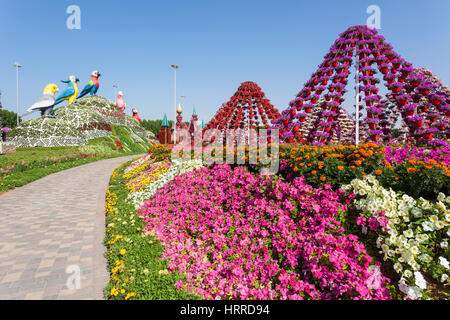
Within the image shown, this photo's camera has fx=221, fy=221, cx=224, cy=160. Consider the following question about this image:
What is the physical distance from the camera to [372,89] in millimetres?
7105

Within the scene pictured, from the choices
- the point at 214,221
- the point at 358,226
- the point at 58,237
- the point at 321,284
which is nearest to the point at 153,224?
the point at 214,221

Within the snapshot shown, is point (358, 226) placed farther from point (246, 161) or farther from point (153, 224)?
point (153, 224)

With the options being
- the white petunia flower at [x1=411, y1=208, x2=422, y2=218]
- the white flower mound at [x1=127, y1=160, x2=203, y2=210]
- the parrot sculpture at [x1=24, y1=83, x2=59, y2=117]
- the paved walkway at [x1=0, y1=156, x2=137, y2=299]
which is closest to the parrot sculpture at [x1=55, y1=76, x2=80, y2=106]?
the parrot sculpture at [x1=24, y1=83, x2=59, y2=117]

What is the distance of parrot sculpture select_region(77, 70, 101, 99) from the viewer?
4319cm

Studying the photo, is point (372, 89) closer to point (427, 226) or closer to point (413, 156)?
point (413, 156)

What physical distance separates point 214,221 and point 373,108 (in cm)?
630

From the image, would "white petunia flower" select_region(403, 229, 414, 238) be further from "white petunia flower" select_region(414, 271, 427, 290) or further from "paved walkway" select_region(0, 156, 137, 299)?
"paved walkway" select_region(0, 156, 137, 299)

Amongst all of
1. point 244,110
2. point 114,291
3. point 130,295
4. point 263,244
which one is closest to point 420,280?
point 263,244

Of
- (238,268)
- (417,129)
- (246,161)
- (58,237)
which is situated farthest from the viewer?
(417,129)

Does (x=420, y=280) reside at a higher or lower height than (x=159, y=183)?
lower

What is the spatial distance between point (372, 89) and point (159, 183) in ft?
25.3

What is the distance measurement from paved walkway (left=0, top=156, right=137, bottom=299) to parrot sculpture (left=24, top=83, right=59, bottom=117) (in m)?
33.4

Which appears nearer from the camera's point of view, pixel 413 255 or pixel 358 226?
pixel 413 255
